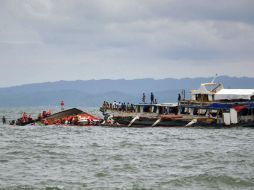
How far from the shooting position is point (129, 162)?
3731 cm

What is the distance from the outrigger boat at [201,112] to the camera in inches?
2724

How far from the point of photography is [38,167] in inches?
1371

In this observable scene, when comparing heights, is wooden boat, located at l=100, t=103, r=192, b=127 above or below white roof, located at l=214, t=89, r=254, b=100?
below

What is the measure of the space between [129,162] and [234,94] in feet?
127

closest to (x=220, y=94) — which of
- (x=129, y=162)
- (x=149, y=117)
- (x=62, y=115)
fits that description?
(x=149, y=117)

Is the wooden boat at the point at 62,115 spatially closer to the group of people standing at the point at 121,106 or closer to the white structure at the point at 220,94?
the group of people standing at the point at 121,106

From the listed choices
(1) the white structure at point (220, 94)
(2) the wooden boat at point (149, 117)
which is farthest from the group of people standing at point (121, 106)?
(1) the white structure at point (220, 94)

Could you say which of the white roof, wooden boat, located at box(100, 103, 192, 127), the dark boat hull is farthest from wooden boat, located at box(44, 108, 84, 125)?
the white roof

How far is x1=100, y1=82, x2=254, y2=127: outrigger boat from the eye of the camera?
6919cm

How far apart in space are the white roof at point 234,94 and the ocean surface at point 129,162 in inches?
560

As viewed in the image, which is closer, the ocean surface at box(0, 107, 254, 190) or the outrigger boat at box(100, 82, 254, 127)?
the ocean surface at box(0, 107, 254, 190)

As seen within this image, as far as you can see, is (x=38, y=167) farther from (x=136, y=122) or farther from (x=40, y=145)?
(x=136, y=122)

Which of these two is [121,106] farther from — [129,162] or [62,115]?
[129,162]

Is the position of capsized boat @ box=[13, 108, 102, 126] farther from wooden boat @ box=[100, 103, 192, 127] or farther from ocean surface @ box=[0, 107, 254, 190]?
ocean surface @ box=[0, 107, 254, 190]
